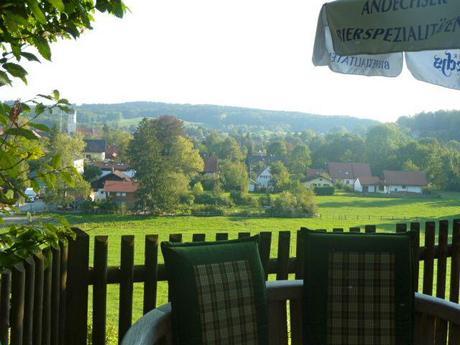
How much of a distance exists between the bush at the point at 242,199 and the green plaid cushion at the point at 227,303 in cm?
2543

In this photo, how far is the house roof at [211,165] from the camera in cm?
2436

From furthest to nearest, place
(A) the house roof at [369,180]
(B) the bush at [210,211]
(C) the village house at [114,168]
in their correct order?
(A) the house roof at [369,180], (B) the bush at [210,211], (C) the village house at [114,168]

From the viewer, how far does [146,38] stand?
1642 inches

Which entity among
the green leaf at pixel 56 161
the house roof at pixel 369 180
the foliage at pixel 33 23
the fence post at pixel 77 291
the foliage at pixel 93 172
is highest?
the foliage at pixel 33 23

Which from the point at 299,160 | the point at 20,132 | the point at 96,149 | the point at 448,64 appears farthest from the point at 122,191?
the point at 20,132

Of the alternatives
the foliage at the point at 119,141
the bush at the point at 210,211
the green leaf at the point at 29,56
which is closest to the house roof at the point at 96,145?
the foliage at the point at 119,141

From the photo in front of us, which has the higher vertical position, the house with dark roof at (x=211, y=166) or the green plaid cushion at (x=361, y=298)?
the green plaid cushion at (x=361, y=298)

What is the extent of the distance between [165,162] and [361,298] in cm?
2207

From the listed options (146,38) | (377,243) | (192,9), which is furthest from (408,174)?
(377,243)

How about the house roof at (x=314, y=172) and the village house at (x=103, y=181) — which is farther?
the house roof at (x=314, y=172)

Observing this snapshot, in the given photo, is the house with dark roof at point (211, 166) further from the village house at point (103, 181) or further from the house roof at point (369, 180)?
the house roof at point (369, 180)

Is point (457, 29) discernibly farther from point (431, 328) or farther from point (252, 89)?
point (252, 89)

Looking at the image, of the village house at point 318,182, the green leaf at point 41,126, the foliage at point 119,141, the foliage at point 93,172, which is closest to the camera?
the green leaf at point 41,126

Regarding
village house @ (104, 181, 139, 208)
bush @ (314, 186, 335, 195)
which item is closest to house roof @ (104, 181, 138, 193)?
village house @ (104, 181, 139, 208)
